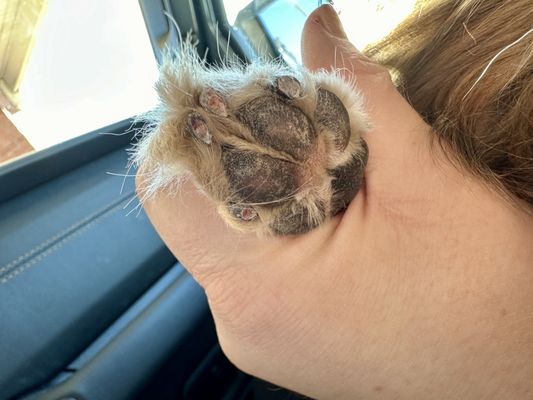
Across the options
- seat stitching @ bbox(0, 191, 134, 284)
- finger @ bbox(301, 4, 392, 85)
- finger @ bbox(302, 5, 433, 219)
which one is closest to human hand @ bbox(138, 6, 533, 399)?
finger @ bbox(302, 5, 433, 219)

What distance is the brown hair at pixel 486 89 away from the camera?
0.48 metres

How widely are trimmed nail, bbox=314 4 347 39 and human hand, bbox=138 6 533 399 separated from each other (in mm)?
178

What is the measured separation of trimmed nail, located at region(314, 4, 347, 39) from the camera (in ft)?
1.83

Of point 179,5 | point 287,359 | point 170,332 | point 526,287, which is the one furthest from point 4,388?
point 179,5

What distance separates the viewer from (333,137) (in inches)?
15.3

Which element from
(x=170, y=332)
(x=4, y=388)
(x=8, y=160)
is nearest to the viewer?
(x=4, y=388)

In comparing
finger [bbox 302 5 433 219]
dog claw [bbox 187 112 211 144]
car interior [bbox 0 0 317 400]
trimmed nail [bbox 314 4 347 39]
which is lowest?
car interior [bbox 0 0 317 400]

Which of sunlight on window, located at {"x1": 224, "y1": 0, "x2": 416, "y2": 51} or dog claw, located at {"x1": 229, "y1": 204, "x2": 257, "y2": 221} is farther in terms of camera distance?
sunlight on window, located at {"x1": 224, "y1": 0, "x2": 416, "y2": 51}

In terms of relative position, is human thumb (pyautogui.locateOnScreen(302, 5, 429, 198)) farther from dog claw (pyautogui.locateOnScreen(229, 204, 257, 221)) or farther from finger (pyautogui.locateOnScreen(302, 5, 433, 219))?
dog claw (pyautogui.locateOnScreen(229, 204, 257, 221))

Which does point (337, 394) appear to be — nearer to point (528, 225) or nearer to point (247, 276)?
point (247, 276)

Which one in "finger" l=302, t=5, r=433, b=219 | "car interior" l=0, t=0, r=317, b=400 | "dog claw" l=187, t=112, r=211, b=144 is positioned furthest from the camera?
"car interior" l=0, t=0, r=317, b=400

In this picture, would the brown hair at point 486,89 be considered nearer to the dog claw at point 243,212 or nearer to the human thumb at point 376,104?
the human thumb at point 376,104

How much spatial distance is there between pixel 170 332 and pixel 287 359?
51 centimetres

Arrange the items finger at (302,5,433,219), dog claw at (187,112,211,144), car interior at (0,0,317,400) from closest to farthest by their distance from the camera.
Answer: dog claw at (187,112,211,144), finger at (302,5,433,219), car interior at (0,0,317,400)
